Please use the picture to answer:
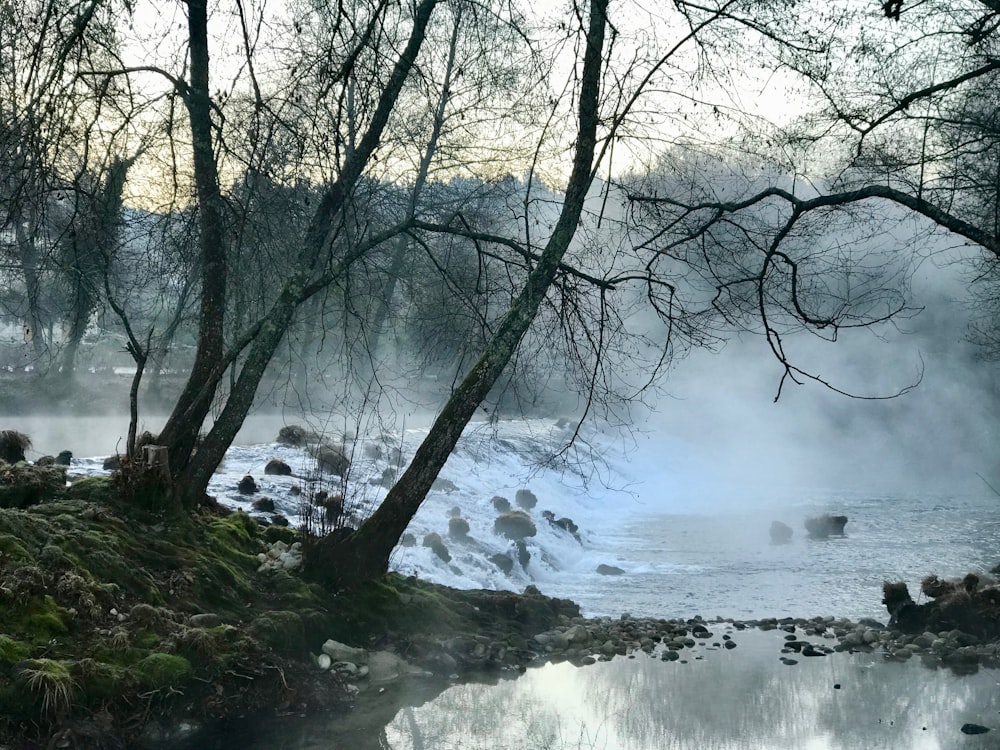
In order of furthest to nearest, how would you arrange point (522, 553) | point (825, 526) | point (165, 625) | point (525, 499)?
point (525, 499), point (825, 526), point (522, 553), point (165, 625)

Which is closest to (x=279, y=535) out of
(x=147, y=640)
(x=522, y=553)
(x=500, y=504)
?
(x=147, y=640)

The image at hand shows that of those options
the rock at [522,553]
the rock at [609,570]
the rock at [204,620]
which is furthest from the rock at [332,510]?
the rock at [609,570]

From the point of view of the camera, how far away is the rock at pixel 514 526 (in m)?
13.3

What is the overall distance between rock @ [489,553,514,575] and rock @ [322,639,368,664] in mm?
5671

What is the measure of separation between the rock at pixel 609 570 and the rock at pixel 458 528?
193 centimetres

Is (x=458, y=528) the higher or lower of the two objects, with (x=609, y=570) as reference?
higher

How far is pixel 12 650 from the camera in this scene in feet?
15.1

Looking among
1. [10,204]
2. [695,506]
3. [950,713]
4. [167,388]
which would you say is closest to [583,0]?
[10,204]

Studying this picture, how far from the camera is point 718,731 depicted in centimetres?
569

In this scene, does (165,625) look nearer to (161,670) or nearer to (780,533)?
(161,670)

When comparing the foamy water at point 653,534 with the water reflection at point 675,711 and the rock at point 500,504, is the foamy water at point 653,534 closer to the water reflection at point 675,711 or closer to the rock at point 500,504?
the rock at point 500,504

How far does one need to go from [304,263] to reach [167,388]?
22227 millimetres

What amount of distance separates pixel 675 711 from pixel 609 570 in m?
6.62

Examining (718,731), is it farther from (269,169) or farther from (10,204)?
(10,204)
